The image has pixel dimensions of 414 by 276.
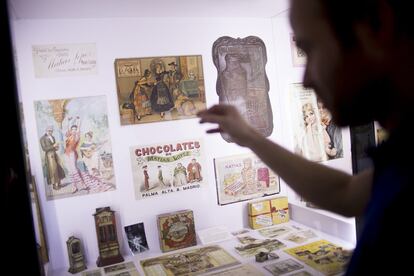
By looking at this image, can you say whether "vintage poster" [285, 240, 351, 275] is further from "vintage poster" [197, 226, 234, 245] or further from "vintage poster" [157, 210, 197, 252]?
"vintage poster" [157, 210, 197, 252]

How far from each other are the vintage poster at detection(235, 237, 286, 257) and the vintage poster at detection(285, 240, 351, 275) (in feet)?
0.23

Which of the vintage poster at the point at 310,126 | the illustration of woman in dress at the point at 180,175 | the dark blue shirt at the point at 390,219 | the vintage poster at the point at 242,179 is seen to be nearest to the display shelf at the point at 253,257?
the vintage poster at the point at 242,179

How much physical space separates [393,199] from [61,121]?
1.35 meters

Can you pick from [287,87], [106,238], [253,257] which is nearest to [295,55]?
[287,87]

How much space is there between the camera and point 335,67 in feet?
1.54

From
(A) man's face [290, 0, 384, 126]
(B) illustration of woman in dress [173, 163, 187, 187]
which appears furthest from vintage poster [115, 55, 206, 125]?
(A) man's face [290, 0, 384, 126]

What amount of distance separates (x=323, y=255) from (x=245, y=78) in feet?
2.97

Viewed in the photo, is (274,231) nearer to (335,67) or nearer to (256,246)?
(256,246)

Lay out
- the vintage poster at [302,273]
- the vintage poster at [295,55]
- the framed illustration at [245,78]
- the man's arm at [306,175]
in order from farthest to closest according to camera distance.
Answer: the vintage poster at [295,55], the framed illustration at [245,78], the vintage poster at [302,273], the man's arm at [306,175]

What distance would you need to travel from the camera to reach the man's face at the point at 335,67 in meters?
0.45

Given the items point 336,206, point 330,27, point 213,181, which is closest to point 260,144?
point 336,206

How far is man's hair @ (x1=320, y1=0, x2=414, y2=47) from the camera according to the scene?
416mm

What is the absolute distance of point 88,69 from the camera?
1488 mm

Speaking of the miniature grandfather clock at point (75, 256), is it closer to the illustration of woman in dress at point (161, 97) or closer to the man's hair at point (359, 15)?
the illustration of woman in dress at point (161, 97)
